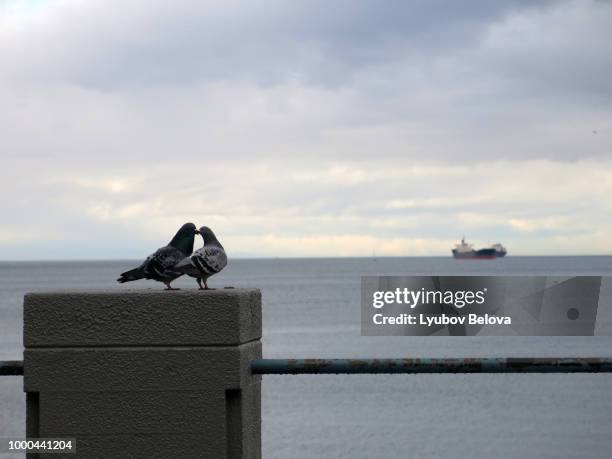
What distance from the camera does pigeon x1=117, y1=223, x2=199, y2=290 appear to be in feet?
19.5

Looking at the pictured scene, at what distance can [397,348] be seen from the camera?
67.6m

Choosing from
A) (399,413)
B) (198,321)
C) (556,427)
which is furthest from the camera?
(399,413)

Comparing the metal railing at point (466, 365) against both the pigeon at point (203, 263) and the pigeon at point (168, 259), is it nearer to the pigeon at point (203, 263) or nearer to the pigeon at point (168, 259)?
the pigeon at point (203, 263)

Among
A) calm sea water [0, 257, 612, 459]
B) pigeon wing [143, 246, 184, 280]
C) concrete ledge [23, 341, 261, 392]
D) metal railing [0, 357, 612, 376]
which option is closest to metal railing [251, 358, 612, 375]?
metal railing [0, 357, 612, 376]

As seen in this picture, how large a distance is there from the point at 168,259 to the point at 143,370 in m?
0.84

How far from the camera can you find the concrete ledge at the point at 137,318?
527 centimetres

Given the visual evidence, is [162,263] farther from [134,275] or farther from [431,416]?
[431,416]

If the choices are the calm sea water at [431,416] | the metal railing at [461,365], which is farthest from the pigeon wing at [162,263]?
the calm sea water at [431,416]

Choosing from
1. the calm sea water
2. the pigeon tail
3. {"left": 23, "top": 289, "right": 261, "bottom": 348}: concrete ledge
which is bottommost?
the calm sea water

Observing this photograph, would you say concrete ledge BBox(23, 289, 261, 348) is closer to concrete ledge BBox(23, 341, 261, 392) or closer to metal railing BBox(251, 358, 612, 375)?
concrete ledge BBox(23, 341, 261, 392)

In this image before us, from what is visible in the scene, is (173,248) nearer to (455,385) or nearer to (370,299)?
(370,299)

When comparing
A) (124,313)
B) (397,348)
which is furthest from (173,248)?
(397,348)

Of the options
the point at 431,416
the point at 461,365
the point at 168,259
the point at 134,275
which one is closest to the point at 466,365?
the point at 461,365

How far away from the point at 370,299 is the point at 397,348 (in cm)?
5873
